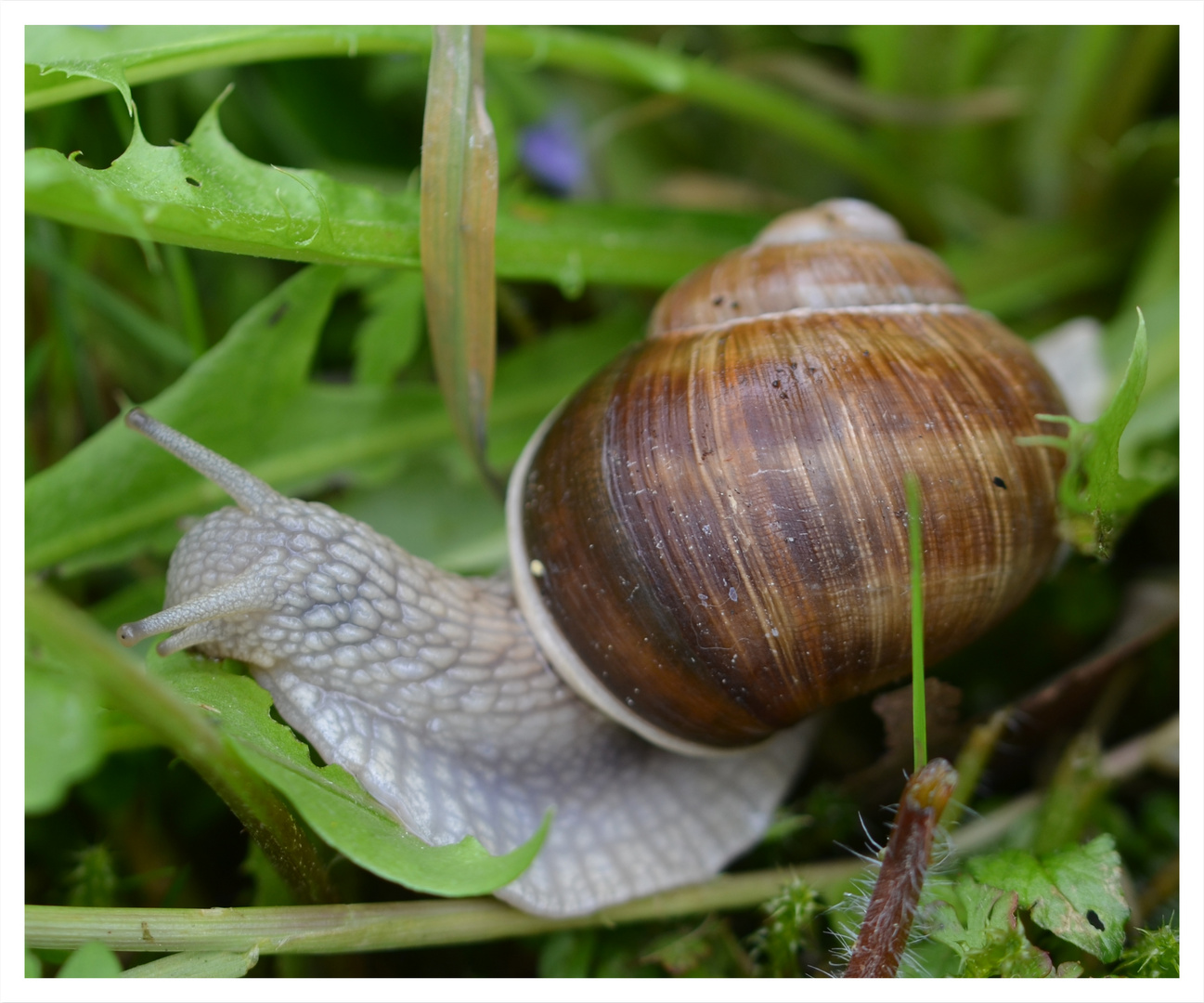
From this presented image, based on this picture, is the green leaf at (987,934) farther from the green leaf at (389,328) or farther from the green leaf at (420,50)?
the green leaf at (420,50)

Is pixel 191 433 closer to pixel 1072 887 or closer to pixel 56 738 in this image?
pixel 56 738

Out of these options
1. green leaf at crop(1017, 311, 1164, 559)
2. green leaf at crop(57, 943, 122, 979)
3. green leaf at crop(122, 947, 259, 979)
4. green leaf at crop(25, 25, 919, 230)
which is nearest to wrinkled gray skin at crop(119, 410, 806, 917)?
green leaf at crop(122, 947, 259, 979)

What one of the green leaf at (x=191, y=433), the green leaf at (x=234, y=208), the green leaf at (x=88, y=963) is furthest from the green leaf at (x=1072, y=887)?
the green leaf at (x=191, y=433)

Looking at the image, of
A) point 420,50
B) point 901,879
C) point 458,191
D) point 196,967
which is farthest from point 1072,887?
point 420,50

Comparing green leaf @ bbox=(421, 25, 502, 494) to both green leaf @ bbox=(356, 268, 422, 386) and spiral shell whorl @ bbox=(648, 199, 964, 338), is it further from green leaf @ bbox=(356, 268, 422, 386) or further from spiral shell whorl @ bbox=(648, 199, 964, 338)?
spiral shell whorl @ bbox=(648, 199, 964, 338)
